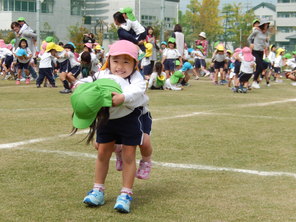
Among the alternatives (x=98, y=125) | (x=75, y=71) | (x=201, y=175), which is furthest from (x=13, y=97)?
(x=98, y=125)

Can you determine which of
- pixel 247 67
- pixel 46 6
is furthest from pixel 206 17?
pixel 247 67

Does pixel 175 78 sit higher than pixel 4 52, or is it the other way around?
pixel 4 52

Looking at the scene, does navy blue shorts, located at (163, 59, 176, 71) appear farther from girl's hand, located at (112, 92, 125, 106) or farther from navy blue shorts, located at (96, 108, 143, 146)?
girl's hand, located at (112, 92, 125, 106)

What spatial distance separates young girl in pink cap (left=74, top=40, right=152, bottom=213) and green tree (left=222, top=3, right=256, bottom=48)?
69266mm

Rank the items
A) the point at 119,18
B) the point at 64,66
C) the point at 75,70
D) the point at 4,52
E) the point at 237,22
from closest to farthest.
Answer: the point at 119,18 < the point at 64,66 < the point at 75,70 < the point at 4,52 < the point at 237,22

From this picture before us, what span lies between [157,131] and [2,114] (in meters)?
3.38

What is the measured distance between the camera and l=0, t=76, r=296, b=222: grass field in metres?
4.11

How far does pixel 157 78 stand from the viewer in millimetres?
16438

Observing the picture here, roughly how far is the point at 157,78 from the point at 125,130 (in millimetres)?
12254

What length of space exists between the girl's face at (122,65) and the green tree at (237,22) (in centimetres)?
6925

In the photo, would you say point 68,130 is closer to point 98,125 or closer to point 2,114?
point 2,114

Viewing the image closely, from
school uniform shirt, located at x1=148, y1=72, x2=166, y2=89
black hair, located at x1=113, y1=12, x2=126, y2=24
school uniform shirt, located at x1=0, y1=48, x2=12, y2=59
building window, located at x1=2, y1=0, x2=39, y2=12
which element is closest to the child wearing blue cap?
school uniform shirt, located at x1=0, y1=48, x2=12, y2=59

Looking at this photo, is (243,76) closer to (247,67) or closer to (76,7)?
(247,67)

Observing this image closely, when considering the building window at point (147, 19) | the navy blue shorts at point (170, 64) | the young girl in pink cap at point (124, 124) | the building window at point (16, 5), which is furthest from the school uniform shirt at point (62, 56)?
the building window at point (16, 5)
